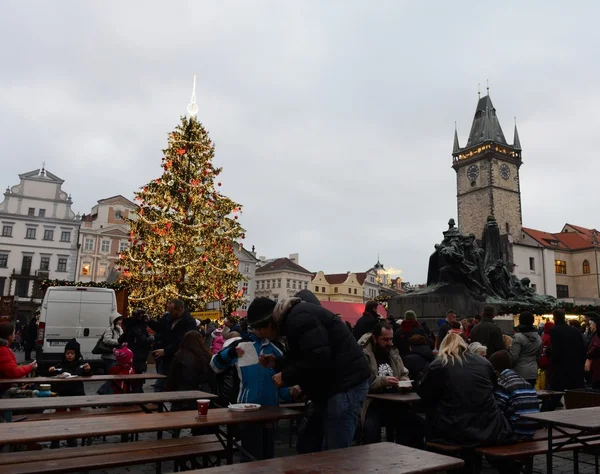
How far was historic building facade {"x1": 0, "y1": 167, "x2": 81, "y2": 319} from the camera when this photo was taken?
50.9 m

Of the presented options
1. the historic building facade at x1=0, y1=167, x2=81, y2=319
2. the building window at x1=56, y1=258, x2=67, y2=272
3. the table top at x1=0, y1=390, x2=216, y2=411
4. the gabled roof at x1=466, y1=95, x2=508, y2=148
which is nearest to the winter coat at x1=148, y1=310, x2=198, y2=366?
the table top at x1=0, y1=390, x2=216, y2=411

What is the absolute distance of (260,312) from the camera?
400 centimetres

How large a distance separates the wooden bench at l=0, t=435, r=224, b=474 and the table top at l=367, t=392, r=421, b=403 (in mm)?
1668

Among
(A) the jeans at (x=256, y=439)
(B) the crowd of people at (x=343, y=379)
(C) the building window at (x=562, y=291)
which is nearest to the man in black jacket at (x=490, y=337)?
(B) the crowd of people at (x=343, y=379)

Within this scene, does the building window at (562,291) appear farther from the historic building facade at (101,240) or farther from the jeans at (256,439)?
the jeans at (256,439)

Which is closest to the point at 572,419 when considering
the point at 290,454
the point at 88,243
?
the point at 290,454

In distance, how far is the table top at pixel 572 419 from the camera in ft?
13.3

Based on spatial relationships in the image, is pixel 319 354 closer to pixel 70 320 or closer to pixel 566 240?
pixel 70 320

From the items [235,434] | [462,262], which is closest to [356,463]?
[235,434]

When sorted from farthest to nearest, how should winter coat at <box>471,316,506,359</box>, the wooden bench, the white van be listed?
the white van < winter coat at <box>471,316,506,359</box> < the wooden bench

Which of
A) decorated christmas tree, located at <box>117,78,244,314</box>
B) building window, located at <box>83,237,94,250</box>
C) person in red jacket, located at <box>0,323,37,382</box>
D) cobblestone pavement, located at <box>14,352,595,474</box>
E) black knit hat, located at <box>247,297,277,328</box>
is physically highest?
building window, located at <box>83,237,94,250</box>

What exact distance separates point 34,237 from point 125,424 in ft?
179

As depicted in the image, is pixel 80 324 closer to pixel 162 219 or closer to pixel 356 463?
pixel 162 219

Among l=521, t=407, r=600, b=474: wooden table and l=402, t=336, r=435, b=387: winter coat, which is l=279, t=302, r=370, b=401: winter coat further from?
l=402, t=336, r=435, b=387: winter coat
